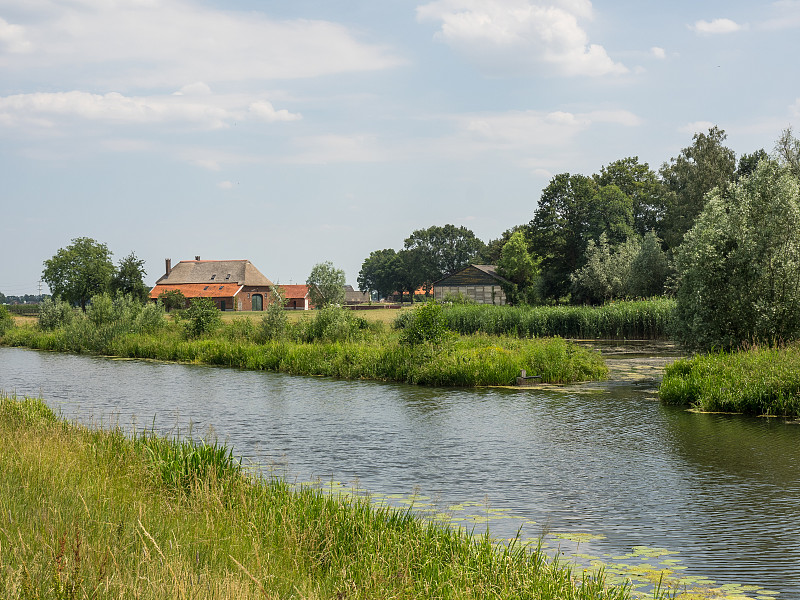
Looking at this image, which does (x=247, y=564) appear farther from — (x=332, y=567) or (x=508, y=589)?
(x=508, y=589)

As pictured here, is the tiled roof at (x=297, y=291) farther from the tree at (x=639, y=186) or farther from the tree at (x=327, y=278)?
the tree at (x=639, y=186)

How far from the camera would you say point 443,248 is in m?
137

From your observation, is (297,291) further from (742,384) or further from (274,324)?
(742,384)

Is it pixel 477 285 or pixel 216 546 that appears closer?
pixel 216 546

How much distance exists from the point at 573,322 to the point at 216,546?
37206 millimetres

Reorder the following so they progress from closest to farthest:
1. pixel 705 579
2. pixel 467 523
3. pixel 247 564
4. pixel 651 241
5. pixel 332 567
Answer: pixel 247 564 < pixel 332 567 < pixel 705 579 < pixel 467 523 < pixel 651 241

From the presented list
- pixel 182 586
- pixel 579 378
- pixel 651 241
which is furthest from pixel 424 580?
pixel 651 241

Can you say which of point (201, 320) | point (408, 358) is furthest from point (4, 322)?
point (408, 358)

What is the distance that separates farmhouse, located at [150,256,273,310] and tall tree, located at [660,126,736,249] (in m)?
57.4

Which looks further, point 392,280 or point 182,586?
point 392,280

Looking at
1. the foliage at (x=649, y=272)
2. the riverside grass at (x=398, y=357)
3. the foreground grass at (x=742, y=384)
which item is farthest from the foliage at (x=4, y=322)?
the foreground grass at (x=742, y=384)

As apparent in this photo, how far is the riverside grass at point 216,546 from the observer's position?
200 inches

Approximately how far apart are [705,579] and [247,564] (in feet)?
16.0

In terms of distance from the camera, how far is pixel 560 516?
1002cm
